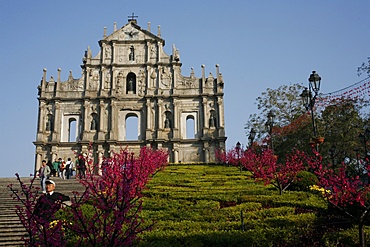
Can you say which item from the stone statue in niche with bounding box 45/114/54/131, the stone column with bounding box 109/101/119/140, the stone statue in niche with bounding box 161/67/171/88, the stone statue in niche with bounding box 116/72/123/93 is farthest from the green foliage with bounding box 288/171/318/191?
the stone statue in niche with bounding box 45/114/54/131

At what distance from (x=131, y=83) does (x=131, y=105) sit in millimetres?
2483

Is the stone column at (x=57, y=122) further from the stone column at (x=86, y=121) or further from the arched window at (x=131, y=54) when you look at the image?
the arched window at (x=131, y=54)

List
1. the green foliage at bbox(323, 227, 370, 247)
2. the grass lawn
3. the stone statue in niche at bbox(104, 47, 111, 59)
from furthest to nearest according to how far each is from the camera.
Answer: the stone statue in niche at bbox(104, 47, 111, 59), the grass lawn, the green foliage at bbox(323, 227, 370, 247)

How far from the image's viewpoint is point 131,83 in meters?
Answer: 40.3

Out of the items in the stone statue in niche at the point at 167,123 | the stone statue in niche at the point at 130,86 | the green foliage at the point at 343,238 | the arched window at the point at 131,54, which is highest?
the arched window at the point at 131,54

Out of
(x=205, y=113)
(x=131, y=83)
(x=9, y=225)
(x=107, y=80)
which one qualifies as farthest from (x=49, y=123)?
(x=9, y=225)

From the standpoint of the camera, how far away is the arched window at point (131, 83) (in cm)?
4024

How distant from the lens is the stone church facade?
3750cm

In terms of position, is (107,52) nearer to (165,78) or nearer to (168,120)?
(165,78)

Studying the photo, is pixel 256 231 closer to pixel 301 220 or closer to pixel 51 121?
pixel 301 220

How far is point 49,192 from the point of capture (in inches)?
348

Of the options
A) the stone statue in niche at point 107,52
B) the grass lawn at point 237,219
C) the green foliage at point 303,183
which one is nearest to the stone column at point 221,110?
the stone statue in niche at point 107,52

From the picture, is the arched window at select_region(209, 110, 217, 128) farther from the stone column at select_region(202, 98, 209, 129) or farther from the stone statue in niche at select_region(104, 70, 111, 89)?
the stone statue in niche at select_region(104, 70, 111, 89)

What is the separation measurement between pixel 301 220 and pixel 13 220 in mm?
8438
